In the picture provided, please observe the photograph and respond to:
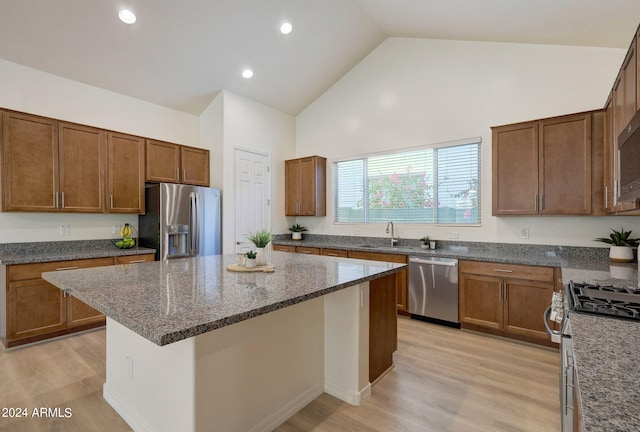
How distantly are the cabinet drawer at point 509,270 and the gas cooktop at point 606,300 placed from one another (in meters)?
1.18

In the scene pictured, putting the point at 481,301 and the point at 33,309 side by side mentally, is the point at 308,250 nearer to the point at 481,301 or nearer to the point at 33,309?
the point at 481,301

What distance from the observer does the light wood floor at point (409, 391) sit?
1975 mm

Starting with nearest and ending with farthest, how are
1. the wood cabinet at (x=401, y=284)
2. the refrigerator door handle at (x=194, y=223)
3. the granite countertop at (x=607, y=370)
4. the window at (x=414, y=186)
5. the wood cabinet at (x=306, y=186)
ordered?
1. the granite countertop at (x=607, y=370)
2. the wood cabinet at (x=401, y=284)
3. the window at (x=414, y=186)
4. the refrigerator door handle at (x=194, y=223)
5. the wood cabinet at (x=306, y=186)

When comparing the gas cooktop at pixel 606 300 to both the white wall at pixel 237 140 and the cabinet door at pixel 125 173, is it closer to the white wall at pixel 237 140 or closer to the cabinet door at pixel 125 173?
the white wall at pixel 237 140

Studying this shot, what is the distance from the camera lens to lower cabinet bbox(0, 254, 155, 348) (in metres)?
3.03

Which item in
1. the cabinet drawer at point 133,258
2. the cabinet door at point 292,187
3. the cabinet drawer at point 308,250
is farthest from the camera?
the cabinet door at point 292,187

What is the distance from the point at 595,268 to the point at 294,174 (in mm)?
4211

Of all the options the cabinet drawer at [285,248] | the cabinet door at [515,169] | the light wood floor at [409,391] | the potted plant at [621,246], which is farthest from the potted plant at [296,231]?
the potted plant at [621,246]

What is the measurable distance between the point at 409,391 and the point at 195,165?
3.98 m

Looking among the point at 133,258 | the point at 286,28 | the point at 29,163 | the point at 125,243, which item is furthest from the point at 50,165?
the point at 286,28

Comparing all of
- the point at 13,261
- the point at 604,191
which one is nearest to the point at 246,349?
the point at 13,261

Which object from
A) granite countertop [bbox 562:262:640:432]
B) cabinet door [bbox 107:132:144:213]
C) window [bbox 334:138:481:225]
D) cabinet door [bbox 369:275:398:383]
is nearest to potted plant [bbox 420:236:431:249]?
window [bbox 334:138:481:225]

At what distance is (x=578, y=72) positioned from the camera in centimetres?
334

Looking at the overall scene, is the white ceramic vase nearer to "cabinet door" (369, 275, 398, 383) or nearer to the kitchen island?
the kitchen island
